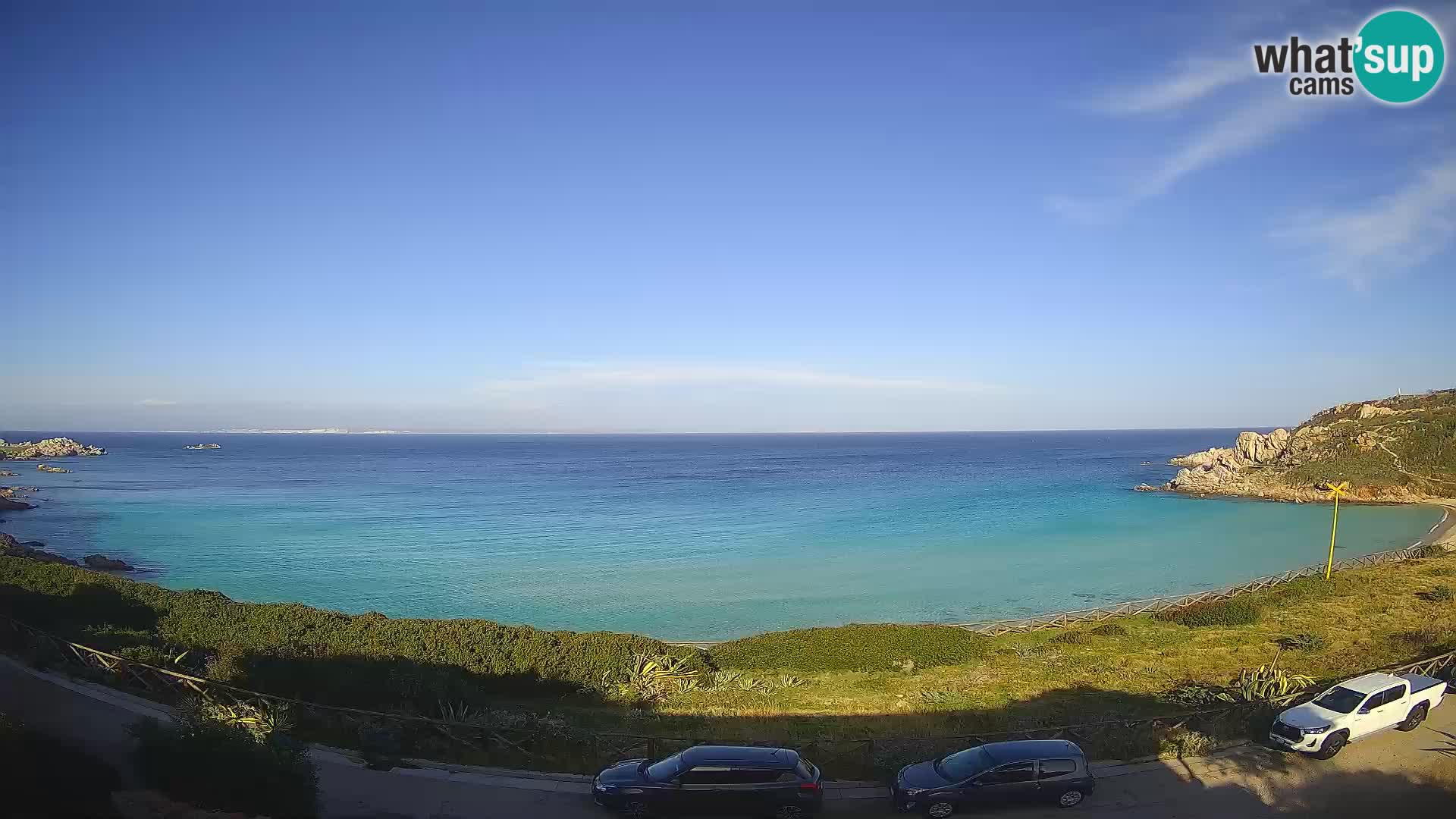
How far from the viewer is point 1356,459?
85.4 meters

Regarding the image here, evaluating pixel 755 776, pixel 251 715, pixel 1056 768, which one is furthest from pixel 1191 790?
pixel 251 715

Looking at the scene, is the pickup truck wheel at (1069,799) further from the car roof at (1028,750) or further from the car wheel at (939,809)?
the car wheel at (939,809)

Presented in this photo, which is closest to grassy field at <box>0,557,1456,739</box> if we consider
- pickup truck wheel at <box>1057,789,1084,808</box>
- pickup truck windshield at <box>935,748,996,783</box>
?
pickup truck windshield at <box>935,748,996,783</box>

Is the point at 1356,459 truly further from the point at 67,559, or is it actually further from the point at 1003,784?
the point at 67,559

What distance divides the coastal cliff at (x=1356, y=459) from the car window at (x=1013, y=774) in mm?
83794

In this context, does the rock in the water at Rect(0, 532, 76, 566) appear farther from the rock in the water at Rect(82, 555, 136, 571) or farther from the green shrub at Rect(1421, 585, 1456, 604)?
the green shrub at Rect(1421, 585, 1456, 604)

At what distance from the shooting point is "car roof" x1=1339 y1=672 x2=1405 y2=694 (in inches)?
627

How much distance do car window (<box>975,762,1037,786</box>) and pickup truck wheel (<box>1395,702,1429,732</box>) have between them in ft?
30.5

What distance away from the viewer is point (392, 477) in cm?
12094

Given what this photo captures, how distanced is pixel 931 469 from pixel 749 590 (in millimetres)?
101641

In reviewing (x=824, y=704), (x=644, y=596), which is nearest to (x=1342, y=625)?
(x=824, y=704)

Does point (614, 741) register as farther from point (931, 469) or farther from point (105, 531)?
point (931, 469)

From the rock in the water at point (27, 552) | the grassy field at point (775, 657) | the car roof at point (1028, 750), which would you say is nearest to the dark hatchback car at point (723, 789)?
the car roof at point (1028, 750)

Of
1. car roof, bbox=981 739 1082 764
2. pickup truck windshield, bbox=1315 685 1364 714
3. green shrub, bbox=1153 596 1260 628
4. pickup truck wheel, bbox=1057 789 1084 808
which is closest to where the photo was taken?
pickup truck wheel, bbox=1057 789 1084 808
